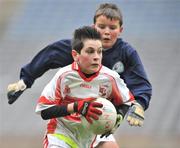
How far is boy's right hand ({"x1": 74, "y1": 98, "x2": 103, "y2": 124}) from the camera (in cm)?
429

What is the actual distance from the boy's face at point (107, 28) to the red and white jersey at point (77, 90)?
11.3 inches

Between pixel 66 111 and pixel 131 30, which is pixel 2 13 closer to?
pixel 131 30

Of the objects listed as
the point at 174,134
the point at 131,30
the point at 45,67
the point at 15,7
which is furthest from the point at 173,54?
the point at 45,67

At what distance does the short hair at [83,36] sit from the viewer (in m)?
4.48

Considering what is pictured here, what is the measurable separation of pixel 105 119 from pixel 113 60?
2.35ft

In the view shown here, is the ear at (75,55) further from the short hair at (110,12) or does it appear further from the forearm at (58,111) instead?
the short hair at (110,12)

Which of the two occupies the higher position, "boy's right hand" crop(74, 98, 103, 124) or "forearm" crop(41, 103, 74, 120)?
"boy's right hand" crop(74, 98, 103, 124)

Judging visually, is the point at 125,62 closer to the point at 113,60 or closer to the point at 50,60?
the point at 113,60

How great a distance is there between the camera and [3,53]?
13766 millimetres

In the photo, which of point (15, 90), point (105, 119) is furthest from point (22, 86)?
point (105, 119)

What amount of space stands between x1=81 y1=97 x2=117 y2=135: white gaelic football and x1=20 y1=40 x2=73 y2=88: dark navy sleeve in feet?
2.39

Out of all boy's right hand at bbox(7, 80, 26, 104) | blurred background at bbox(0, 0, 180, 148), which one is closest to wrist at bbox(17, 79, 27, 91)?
boy's right hand at bbox(7, 80, 26, 104)

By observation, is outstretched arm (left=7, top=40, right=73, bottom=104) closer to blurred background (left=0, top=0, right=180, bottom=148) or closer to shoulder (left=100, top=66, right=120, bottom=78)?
shoulder (left=100, top=66, right=120, bottom=78)

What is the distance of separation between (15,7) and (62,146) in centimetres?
1177
